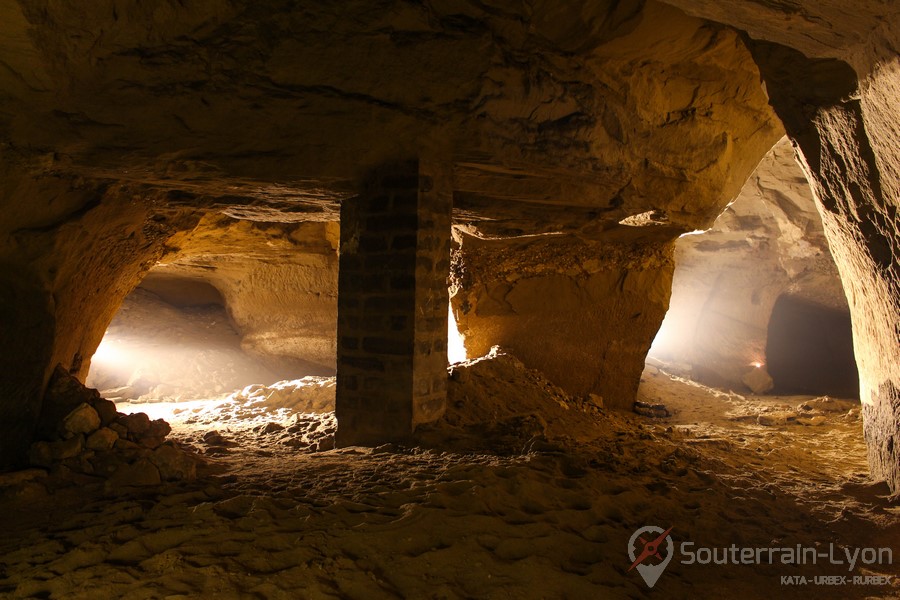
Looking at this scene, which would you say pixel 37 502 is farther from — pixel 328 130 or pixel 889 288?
pixel 889 288

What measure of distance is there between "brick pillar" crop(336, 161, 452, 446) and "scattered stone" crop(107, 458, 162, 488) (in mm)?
1274

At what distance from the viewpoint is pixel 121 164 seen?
3.42 m

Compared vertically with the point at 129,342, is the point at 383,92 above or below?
above

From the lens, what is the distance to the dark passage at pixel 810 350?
8.71 metres

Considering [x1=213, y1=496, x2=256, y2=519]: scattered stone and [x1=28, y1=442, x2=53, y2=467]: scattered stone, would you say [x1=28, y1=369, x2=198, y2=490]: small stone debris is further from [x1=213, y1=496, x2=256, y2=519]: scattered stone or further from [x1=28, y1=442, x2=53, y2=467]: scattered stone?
[x1=213, y1=496, x2=256, y2=519]: scattered stone

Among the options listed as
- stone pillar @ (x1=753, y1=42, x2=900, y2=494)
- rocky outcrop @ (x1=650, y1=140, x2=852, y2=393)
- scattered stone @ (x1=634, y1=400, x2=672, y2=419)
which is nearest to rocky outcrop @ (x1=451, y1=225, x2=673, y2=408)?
scattered stone @ (x1=634, y1=400, x2=672, y2=419)

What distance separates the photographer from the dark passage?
8.71 m

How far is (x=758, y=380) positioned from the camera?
30.3 feet

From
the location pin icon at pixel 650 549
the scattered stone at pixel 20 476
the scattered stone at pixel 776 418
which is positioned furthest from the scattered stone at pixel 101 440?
the scattered stone at pixel 776 418

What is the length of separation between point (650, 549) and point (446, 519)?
2.96 feet

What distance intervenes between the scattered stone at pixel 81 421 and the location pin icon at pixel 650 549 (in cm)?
315

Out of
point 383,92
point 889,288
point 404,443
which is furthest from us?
point 404,443

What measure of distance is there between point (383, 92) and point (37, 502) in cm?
281

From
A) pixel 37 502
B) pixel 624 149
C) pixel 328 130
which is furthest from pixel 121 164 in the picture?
pixel 624 149
